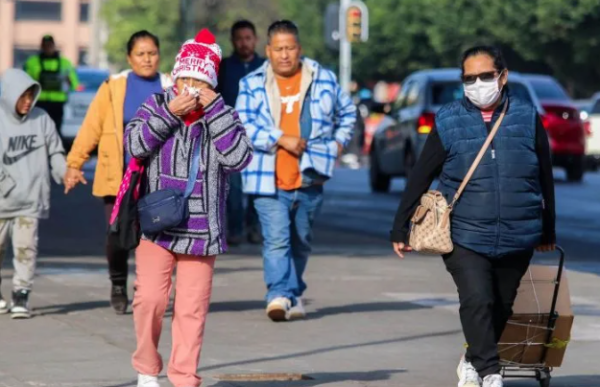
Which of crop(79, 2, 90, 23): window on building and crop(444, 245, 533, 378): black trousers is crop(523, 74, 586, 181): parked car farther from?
crop(79, 2, 90, 23): window on building

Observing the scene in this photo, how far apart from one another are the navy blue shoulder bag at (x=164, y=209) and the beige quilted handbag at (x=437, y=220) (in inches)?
39.4

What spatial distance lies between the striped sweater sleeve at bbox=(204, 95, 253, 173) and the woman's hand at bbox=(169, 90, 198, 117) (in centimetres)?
7

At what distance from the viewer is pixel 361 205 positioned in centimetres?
2167

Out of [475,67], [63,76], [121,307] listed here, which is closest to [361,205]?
[63,76]

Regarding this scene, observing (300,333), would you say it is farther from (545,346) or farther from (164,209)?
(164,209)

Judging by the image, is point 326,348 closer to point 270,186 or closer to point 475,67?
point 270,186

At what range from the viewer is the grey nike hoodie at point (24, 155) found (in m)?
10.5

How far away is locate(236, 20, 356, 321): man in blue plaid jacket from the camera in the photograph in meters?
10.5

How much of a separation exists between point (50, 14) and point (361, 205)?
114163mm

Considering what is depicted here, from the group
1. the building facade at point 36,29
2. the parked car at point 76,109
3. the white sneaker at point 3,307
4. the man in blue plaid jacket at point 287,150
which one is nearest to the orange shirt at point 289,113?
the man in blue plaid jacket at point 287,150

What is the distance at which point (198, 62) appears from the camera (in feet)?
24.0

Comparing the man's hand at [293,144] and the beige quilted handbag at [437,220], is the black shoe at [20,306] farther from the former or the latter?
the beige quilted handbag at [437,220]

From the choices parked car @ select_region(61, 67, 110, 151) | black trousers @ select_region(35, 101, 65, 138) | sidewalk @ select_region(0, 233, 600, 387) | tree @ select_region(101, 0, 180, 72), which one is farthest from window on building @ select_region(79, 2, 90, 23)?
sidewalk @ select_region(0, 233, 600, 387)

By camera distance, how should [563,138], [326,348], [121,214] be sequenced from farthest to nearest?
[563,138] → [326,348] → [121,214]
